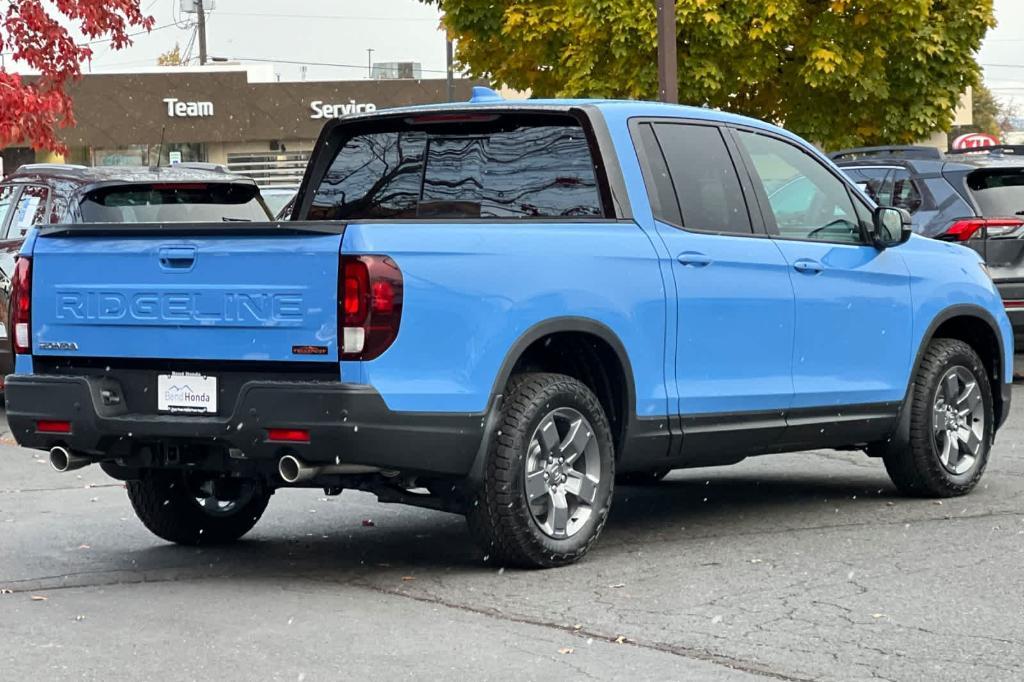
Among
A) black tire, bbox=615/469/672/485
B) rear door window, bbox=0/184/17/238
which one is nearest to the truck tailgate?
black tire, bbox=615/469/672/485

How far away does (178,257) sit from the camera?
22.9 ft

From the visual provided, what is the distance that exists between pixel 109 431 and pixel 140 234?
770mm

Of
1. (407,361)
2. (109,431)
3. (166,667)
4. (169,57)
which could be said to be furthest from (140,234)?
(169,57)

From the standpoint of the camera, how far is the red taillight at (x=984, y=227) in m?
15.0

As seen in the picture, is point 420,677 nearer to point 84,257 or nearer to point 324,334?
point 324,334

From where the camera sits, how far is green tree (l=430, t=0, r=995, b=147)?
26781mm

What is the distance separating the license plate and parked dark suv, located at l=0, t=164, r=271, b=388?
16.6ft

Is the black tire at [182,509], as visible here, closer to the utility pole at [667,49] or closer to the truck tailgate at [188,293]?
the truck tailgate at [188,293]

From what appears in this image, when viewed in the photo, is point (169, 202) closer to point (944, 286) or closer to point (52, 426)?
point (52, 426)

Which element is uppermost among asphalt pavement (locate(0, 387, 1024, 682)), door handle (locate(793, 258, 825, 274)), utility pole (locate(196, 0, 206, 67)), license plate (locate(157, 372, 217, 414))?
utility pole (locate(196, 0, 206, 67))

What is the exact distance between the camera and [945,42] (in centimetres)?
2808

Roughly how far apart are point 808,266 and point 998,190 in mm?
7632

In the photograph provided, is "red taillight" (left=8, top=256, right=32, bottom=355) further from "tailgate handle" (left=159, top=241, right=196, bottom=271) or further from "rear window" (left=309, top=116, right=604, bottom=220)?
"rear window" (left=309, top=116, right=604, bottom=220)

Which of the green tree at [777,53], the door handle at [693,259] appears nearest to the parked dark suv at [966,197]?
the door handle at [693,259]
